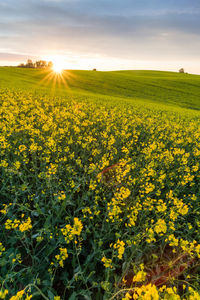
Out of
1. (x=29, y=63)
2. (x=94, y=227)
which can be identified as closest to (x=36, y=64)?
(x=29, y=63)

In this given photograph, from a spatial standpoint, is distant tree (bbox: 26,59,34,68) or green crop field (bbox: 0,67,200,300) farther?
distant tree (bbox: 26,59,34,68)

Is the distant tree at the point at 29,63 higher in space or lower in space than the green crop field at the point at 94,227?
higher

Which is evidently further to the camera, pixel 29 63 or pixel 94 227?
pixel 29 63

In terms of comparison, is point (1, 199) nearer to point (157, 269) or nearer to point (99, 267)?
point (99, 267)

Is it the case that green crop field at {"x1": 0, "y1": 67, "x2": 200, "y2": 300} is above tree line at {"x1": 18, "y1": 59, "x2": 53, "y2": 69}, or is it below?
below

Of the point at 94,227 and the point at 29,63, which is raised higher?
the point at 29,63

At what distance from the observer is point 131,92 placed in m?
37.4

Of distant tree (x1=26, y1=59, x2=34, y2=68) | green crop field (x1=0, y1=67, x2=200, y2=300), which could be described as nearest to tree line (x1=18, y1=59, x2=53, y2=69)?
distant tree (x1=26, y1=59, x2=34, y2=68)

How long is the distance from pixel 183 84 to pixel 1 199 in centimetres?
5593

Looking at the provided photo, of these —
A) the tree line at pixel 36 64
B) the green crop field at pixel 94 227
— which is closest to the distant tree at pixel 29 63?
the tree line at pixel 36 64

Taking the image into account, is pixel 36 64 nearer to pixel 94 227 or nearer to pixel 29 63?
pixel 29 63

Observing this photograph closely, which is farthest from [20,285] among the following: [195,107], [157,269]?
[195,107]

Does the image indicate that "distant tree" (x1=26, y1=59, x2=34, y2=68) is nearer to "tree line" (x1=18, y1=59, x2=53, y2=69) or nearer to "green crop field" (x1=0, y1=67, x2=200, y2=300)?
"tree line" (x1=18, y1=59, x2=53, y2=69)

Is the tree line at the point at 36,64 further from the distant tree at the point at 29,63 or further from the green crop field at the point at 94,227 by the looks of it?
the green crop field at the point at 94,227
